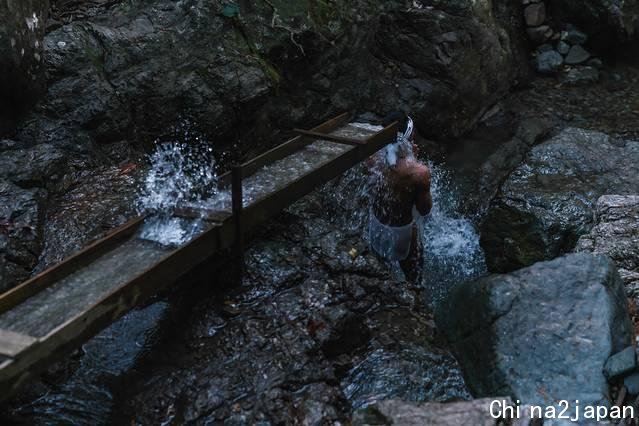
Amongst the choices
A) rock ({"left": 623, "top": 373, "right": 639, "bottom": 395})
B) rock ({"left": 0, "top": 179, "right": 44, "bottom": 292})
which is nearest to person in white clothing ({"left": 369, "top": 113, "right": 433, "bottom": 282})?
rock ({"left": 623, "top": 373, "right": 639, "bottom": 395})

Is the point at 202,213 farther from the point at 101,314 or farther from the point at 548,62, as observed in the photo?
the point at 548,62

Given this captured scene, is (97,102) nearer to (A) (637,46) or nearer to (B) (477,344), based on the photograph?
(B) (477,344)

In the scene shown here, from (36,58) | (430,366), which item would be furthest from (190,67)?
(430,366)

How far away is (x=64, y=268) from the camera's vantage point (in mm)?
3666

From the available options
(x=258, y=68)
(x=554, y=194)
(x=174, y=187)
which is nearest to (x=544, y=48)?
(x=554, y=194)

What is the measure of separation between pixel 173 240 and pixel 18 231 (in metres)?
→ 1.37

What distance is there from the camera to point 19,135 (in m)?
5.31

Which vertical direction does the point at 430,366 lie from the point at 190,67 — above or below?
below

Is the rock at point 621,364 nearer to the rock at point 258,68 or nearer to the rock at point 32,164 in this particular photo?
the rock at point 258,68

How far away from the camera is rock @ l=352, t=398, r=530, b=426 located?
3043 mm

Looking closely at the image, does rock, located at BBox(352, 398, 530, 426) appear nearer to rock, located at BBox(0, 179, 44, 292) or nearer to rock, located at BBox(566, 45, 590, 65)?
rock, located at BBox(0, 179, 44, 292)

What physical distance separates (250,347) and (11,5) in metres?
3.38

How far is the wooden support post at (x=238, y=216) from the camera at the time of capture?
4.02 m

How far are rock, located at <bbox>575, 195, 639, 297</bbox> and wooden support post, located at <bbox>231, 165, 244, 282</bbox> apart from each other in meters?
2.78
